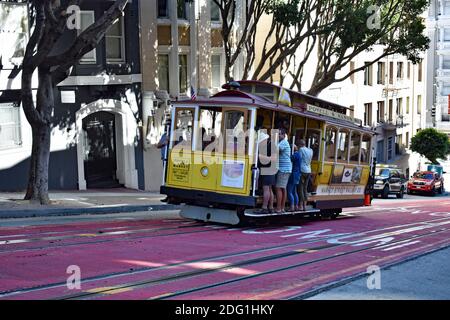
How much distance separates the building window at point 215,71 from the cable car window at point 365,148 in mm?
11456

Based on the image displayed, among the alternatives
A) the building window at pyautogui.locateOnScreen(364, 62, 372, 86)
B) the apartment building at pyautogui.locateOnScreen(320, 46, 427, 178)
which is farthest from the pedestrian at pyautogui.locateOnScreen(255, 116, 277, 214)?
the building window at pyautogui.locateOnScreen(364, 62, 372, 86)

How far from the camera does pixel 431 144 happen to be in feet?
182

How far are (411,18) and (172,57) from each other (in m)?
9.62

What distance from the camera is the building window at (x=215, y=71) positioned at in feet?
99.8

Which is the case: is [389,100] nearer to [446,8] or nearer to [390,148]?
[390,148]

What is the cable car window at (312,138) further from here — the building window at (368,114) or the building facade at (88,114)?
the building window at (368,114)

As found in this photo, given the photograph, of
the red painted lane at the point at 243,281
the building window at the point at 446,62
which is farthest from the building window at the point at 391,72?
the red painted lane at the point at 243,281

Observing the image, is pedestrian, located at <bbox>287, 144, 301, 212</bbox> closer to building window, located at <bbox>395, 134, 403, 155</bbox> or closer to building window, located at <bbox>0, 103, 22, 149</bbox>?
building window, located at <bbox>0, 103, 22, 149</bbox>

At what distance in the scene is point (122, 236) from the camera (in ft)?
41.9

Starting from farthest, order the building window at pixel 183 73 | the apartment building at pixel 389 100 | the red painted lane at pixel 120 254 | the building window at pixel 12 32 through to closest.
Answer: the apartment building at pixel 389 100 → the building window at pixel 183 73 → the building window at pixel 12 32 → the red painted lane at pixel 120 254

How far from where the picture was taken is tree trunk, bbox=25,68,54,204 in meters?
16.9

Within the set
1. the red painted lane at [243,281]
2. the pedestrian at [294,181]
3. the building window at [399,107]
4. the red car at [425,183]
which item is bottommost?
the red car at [425,183]
